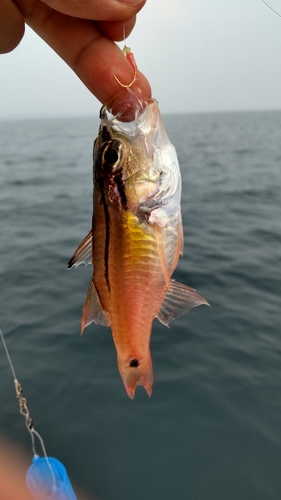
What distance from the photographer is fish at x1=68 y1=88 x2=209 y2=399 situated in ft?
6.38

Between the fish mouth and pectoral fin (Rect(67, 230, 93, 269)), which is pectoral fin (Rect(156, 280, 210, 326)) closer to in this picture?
pectoral fin (Rect(67, 230, 93, 269))

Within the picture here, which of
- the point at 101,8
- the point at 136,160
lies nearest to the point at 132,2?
the point at 101,8

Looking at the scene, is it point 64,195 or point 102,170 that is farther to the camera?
point 64,195

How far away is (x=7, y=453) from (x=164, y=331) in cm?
263

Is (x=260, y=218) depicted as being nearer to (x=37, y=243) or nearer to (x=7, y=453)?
(x=37, y=243)

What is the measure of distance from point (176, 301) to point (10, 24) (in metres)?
1.78

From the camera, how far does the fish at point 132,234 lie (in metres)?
1.94

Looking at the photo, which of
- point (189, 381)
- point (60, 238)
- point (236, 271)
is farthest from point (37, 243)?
point (189, 381)

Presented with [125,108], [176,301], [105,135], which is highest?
[125,108]

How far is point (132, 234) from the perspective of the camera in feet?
6.37

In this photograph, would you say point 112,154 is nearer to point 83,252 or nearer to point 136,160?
point 136,160

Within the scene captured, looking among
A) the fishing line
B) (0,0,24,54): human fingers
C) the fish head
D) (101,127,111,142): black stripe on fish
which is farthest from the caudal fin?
(0,0,24,54): human fingers

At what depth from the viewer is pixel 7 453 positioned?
4.24 m

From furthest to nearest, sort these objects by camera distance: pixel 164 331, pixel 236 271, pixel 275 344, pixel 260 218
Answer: pixel 260 218, pixel 236 271, pixel 164 331, pixel 275 344
